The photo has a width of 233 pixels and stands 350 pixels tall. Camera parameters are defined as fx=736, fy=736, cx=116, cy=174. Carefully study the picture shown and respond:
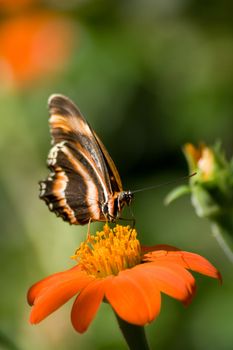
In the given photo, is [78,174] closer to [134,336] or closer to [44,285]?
[44,285]

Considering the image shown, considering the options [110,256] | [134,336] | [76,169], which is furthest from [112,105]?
[134,336]

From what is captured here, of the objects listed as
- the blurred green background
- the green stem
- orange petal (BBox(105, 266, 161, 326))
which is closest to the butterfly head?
the green stem

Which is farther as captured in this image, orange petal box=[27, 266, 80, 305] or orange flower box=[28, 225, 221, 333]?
orange petal box=[27, 266, 80, 305]

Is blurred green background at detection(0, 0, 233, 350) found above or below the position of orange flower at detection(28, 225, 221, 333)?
above

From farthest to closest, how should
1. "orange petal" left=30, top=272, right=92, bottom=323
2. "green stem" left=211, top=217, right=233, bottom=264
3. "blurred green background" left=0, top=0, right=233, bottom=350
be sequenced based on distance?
"blurred green background" left=0, top=0, right=233, bottom=350 → "green stem" left=211, top=217, right=233, bottom=264 → "orange petal" left=30, top=272, right=92, bottom=323

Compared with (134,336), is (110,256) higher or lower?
higher

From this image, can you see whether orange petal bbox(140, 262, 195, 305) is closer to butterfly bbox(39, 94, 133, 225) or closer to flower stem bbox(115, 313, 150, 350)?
flower stem bbox(115, 313, 150, 350)

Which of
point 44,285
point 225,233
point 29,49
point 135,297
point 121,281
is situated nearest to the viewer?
point 135,297

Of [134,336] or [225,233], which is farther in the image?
[225,233]
